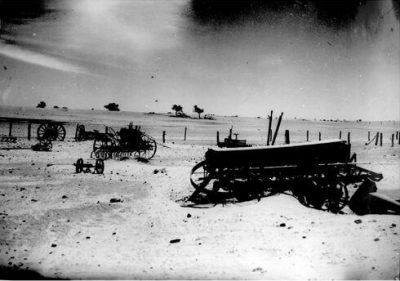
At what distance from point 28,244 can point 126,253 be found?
210 cm

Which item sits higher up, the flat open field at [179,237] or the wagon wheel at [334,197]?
the wagon wheel at [334,197]

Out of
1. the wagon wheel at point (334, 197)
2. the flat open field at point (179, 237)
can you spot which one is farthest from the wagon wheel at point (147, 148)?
the wagon wheel at point (334, 197)

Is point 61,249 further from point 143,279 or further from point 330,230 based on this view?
point 330,230

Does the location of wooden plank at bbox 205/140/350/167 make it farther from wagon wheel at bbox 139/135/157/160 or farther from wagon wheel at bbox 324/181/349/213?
wagon wheel at bbox 139/135/157/160

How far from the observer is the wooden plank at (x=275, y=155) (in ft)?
32.4

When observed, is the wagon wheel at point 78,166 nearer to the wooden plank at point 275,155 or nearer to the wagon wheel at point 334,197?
the wooden plank at point 275,155

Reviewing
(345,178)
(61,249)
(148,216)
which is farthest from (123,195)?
(345,178)

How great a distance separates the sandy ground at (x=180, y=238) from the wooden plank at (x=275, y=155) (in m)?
1.19

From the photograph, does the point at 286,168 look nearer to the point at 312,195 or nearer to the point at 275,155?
the point at 275,155

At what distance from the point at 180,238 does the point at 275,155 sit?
176 inches

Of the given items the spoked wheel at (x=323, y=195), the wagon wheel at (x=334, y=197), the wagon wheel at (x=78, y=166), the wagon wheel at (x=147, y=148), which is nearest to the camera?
the wagon wheel at (x=334, y=197)

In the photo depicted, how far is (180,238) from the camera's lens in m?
6.90

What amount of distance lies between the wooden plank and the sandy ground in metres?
1.19

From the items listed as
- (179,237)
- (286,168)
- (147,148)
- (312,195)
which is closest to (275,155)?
(286,168)
